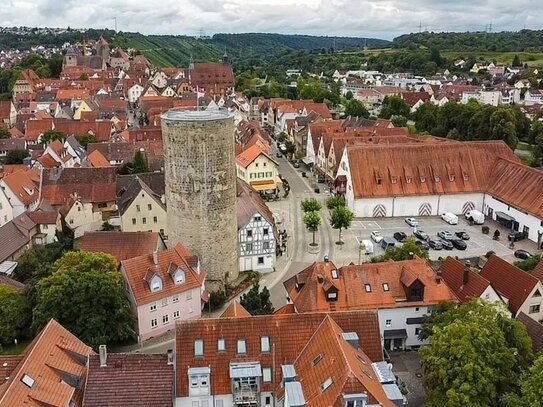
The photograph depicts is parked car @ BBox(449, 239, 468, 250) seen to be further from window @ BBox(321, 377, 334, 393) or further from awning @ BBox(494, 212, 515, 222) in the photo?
window @ BBox(321, 377, 334, 393)

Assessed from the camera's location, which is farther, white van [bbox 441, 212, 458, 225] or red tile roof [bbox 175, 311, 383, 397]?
white van [bbox 441, 212, 458, 225]

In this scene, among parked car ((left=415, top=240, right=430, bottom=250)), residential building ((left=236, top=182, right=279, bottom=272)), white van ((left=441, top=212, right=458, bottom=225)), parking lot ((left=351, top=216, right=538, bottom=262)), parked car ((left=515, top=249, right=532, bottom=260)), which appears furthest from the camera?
white van ((left=441, top=212, right=458, bottom=225))

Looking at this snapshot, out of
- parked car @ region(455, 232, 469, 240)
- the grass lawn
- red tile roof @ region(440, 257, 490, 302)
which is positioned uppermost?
red tile roof @ region(440, 257, 490, 302)

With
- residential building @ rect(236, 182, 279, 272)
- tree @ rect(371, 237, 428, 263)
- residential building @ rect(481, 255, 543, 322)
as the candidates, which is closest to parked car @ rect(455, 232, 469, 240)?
tree @ rect(371, 237, 428, 263)

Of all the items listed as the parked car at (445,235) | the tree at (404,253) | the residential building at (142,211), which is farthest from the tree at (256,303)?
the parked car at (445,235)

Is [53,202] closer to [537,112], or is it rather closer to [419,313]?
[419,313]

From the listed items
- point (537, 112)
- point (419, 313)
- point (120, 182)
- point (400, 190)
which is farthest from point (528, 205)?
point (537, 112)
